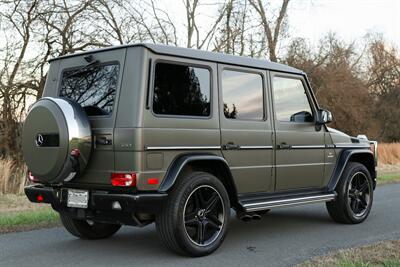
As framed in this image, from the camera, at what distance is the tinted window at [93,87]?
18.8 ft

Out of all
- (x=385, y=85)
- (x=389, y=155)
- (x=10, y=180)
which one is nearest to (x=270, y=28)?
(x=389, y=155)

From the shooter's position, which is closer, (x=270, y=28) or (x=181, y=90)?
(x=181, y=90)

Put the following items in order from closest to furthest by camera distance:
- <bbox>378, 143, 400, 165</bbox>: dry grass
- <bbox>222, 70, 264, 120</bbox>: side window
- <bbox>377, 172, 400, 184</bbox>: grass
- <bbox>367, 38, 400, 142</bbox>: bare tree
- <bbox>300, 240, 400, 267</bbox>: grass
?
<bbox>300, 240, 400, 267</bbox>: grass < <bbox>222, 70, 264, 120</bbox>: side window < <bbox>377, 172, 400, 184</bbox>: grass < <bbox>378, 143, 400, 165</bbox>: dry grass < <bbox>367, 38, 400, 142</bbox>: bare tree

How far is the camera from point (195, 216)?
228 inches

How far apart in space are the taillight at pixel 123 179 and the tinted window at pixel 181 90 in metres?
0.73

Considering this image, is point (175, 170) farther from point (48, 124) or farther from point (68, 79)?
point (68, 79)

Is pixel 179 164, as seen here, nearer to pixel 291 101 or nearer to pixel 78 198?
pixel 78 198

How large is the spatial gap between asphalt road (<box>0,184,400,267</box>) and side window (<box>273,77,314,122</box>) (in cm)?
156

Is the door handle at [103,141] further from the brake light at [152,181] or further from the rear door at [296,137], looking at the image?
the rear door at [296,137]

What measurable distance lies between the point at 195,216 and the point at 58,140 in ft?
5.40

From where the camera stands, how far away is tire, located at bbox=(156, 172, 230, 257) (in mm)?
5465

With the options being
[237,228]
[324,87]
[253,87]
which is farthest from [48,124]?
[324,87]

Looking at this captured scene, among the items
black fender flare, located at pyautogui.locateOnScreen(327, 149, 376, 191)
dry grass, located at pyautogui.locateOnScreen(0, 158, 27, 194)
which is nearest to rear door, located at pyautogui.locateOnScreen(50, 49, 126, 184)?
black fender flare, located at pyautogui.locateOnScreen(327, 149, 376, 191)

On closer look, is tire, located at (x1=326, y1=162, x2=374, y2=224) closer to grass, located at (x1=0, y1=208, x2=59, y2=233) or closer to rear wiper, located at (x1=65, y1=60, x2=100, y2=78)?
rear wiper, located at (x1=65, y1=60, x2=100, y2=78)
